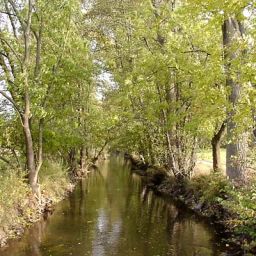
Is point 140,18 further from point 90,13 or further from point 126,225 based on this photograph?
point 126,225

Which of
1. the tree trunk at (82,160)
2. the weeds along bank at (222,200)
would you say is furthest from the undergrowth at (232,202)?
the tree trunk at (82,160)

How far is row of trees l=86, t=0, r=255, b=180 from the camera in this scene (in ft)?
41.5

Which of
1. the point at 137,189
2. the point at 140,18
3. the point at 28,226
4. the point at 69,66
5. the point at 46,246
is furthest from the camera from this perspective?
the point at 137,189

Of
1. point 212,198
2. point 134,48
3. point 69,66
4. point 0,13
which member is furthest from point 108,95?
point 212,198

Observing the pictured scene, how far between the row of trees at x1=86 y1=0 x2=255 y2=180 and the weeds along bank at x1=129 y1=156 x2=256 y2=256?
0.97m

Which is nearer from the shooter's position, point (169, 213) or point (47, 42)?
point (169, 213)

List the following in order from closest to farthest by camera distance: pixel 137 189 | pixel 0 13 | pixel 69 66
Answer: pixel 0 13
pixel 69 66
pixel 137 189

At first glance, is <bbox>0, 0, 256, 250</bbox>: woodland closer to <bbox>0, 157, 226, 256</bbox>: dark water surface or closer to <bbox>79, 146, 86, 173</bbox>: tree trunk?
<bbox>0, 157, 226, 256</bbox>: dark water surface

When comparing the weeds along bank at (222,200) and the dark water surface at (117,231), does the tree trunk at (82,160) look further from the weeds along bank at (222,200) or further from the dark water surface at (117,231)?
the dark water surface at (117,231)

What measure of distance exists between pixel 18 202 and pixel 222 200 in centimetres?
841

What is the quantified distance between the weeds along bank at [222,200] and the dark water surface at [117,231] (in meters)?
0.74

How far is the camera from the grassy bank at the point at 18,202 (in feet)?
46.9

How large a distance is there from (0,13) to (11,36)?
1418 millimetres

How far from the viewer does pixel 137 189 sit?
26.8 m
